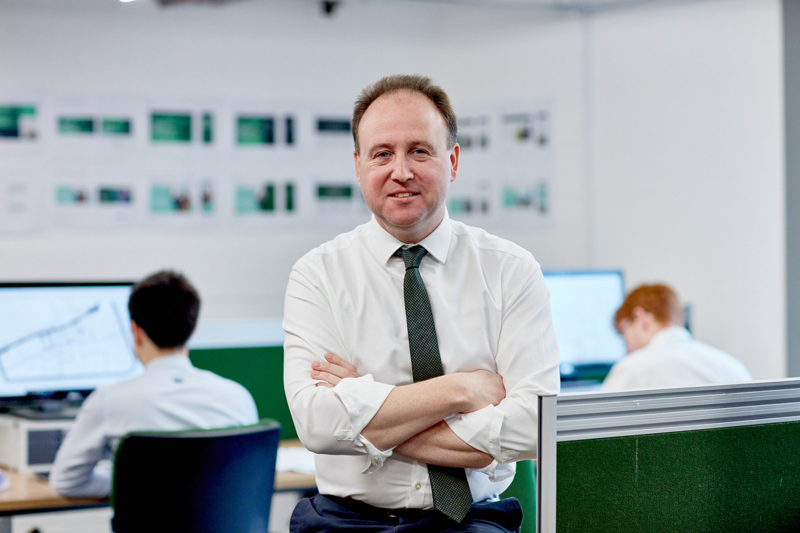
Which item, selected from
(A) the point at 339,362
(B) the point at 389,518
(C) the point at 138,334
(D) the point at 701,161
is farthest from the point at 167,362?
(D) the point at 701,161

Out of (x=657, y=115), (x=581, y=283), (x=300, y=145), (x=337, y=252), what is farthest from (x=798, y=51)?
(x=337, y=252)

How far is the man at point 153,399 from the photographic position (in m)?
2.60

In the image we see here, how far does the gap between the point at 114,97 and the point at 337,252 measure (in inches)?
116

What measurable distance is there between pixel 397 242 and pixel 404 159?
179 millimetres

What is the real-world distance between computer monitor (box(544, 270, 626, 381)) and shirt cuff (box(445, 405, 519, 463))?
244cm

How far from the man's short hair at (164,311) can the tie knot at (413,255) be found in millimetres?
1174

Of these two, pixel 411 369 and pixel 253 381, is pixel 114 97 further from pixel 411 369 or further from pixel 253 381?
pixel 411 369

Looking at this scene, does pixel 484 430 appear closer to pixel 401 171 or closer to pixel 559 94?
pixel 401 171

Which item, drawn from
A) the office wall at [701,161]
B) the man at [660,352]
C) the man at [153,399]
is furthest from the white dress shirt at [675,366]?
the man at [153,399]

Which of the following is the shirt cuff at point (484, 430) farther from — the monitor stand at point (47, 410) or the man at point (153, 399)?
the monitor stand at point (47, 410)

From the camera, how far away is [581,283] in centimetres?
410

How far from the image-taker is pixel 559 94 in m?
5.09

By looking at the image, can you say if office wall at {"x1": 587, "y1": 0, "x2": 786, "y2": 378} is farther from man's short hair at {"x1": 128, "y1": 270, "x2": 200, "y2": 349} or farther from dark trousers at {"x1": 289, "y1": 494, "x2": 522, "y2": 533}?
dark trousers at {"x1": 289, "y1": 494, "x2": 522, "y2": 533}

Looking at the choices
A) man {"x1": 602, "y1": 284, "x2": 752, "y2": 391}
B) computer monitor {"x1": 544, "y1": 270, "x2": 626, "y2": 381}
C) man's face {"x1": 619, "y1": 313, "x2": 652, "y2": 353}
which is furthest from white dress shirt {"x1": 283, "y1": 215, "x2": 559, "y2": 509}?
computer monitor {"x1": 544, "y1": 270, "x2": 626, "y2": 381}
